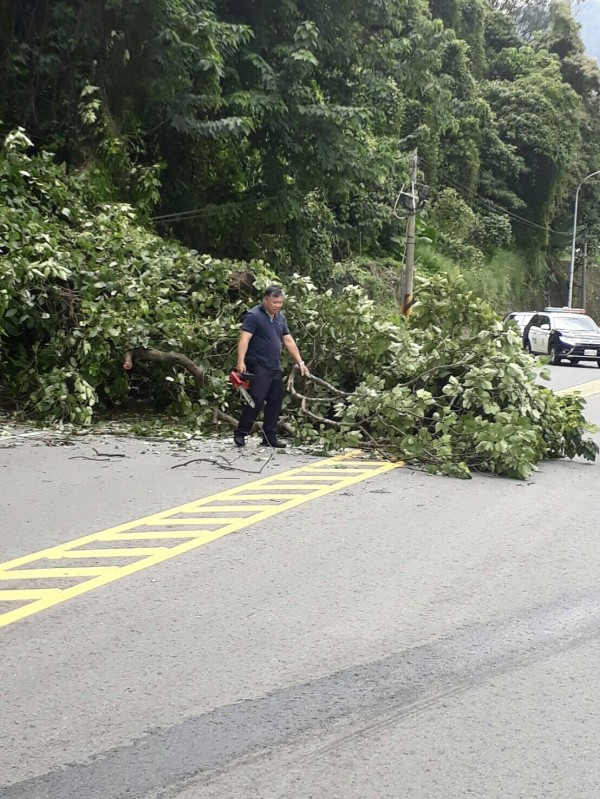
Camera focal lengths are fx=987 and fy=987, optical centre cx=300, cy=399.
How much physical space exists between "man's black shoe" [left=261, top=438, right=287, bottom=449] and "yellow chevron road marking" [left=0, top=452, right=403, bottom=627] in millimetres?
1323

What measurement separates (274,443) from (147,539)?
4.07 m

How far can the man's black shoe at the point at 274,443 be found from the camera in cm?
1052

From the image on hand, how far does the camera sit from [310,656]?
179 inches

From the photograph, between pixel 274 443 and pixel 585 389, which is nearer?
pixel 274 443

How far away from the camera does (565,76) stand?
57.2m

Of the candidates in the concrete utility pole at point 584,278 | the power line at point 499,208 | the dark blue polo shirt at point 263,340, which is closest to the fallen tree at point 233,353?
the dark blue polo shirt at point 263,340

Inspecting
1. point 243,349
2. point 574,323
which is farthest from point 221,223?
point 574,323

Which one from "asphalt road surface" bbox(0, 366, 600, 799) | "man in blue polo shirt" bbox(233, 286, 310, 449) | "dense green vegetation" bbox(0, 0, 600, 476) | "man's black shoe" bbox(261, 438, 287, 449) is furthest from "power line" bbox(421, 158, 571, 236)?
"asphalt road surface" bbox(0, 366, 600, 799)

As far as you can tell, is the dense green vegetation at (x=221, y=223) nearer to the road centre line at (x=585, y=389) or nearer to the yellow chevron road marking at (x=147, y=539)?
the yellow chevron road marking at (x=147, y=539)

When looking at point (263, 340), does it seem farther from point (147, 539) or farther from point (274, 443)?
point (147, 539)

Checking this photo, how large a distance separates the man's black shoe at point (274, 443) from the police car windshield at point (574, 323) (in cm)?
2092

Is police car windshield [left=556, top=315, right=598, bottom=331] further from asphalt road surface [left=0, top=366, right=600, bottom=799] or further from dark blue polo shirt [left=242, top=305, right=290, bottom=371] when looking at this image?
asphalt road surface [left=0, top=366, right=600, bottom=799]

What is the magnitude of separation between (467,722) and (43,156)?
13.0 m

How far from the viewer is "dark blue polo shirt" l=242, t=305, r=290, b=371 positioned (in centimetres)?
1045
